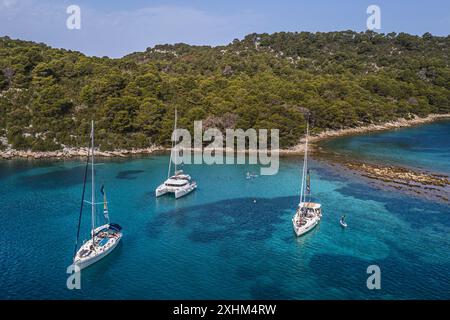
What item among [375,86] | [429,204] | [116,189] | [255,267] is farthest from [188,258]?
[375,86]

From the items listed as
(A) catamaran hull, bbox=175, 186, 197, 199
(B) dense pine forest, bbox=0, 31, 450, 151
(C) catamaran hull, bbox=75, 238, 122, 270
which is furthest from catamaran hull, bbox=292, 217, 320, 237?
(B) dense pine forest, bbox=0, 31, 450, 151

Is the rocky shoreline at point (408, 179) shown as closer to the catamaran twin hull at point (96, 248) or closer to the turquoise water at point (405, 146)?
the turquoise water at point (405, 146)

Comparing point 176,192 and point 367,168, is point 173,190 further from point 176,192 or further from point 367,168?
point 367,168

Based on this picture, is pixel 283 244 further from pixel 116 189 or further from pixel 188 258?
pixel 116 189

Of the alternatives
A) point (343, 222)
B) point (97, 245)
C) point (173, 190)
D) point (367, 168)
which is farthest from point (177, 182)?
point (367, 168)

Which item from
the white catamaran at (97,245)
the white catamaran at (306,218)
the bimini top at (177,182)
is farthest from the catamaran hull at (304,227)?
the white catamaran at (97,245)

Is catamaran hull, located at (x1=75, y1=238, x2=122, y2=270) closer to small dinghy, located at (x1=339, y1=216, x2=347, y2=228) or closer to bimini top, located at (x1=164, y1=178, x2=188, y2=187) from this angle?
bimini top, located at (x1=164, y1=178, x2=188, y2=187)
